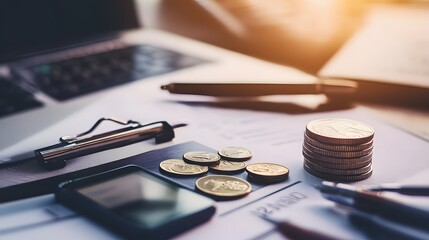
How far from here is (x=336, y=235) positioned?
379 mm

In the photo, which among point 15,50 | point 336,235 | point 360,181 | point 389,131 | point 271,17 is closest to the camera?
point 336,235

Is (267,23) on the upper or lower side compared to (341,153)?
upper

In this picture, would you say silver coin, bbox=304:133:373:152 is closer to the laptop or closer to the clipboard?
the clipboard

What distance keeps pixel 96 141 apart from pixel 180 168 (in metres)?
0.09

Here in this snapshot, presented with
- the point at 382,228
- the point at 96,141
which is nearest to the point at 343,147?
the point at 382,228

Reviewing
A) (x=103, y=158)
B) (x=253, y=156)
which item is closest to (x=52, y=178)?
(x=103, y=158)

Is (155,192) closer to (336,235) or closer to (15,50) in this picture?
(336,235)

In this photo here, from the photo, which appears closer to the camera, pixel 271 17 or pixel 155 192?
pixel 155 192

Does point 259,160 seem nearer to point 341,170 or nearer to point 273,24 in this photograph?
point 341,170

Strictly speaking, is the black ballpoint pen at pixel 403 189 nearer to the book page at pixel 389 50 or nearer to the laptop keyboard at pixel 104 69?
the book page at pixel 389 50

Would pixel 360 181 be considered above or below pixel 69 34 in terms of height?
below

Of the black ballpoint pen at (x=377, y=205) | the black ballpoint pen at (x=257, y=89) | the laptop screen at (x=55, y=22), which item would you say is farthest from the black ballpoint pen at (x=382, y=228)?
the laptop screen at (x=55, y=22)

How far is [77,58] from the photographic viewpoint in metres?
0.83

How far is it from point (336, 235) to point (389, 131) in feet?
0.88
